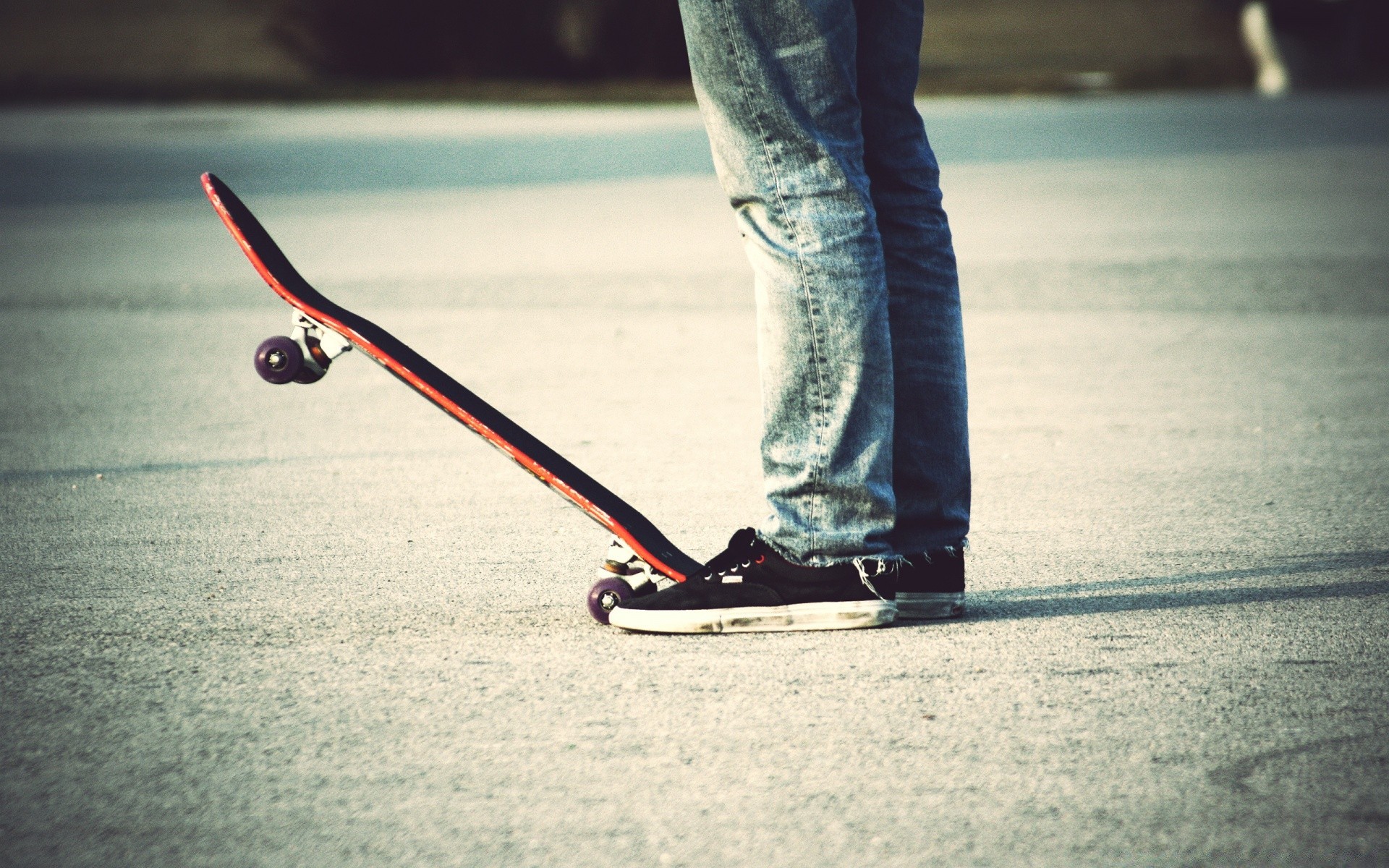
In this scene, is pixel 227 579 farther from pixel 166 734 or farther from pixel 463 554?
pixel 166 734

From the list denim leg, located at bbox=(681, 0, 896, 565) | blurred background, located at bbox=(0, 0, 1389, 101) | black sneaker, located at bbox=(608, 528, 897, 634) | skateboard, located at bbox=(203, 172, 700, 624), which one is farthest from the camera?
blurred background, located at bbox=(0, 0, 1389, 101)

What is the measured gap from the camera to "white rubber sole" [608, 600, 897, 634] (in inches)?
104

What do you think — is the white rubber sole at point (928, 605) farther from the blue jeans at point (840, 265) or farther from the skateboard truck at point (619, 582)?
the skateboard truck at point (619, 582)

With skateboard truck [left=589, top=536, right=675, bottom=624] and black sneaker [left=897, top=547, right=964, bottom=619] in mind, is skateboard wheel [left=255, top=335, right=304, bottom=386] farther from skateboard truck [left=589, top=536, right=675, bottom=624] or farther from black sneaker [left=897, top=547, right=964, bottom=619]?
black sneaker [left=897, top=547, right=964, bottom=619]

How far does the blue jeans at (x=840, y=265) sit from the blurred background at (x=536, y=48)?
64.1 ft

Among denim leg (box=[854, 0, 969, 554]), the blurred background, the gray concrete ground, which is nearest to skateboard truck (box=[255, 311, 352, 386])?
the gray concrete ground

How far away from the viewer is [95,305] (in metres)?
6.72

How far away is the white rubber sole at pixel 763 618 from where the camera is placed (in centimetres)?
264

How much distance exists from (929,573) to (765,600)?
0.30 m

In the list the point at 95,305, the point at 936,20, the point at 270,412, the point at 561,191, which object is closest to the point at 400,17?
the point at 936,20

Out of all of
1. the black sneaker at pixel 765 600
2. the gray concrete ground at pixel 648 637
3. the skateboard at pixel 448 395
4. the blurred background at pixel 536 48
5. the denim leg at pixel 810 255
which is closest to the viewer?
the gray concrete ground at pixel 648 637

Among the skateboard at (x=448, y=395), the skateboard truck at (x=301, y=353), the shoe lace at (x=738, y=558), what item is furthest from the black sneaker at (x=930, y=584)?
the skateboard truck at (x=301, y=353)

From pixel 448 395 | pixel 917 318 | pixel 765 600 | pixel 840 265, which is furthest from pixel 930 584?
pixel 448 395

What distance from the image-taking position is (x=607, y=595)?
107 inches
